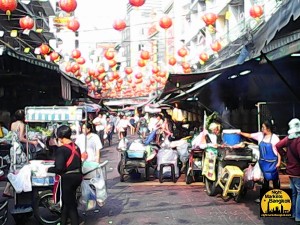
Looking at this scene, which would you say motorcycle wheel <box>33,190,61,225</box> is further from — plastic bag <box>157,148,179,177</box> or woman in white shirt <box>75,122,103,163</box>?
plastic bag <box>157,148,179,177</box>

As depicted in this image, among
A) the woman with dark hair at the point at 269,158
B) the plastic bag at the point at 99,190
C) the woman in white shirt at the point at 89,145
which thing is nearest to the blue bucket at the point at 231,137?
the woman with dark hair at the point at 269,158

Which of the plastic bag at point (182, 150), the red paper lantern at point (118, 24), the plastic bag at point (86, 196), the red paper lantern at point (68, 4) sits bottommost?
the plastic bag at point (86, 196)

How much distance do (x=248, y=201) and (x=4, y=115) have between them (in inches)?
528

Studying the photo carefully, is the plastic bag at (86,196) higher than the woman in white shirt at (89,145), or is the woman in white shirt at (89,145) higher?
the woman in white shirt at (89,145)

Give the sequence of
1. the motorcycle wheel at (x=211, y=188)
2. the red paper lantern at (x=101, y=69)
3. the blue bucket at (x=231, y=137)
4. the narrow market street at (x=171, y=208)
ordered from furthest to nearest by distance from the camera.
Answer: the red paper lantern at (x=101, y=69), the motorcycle wheel at (x=211, y=188), the blue bucket at (x=231, y=137), the narrow market street at (x=171, y=208)

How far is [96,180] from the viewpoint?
25.3 feet

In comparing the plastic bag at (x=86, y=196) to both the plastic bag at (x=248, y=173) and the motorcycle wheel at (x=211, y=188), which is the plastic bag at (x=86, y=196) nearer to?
the plastic bag at (x=248, y=173)

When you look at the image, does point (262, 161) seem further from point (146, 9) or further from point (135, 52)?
point (135, 52)

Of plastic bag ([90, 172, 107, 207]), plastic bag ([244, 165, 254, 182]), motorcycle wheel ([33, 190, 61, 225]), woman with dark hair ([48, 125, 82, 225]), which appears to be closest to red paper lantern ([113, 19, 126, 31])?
plastic bag ([244, 165, 254, 182])

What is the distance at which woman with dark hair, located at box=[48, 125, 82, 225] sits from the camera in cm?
672

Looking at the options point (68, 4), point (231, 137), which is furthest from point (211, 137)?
point (68, 4)

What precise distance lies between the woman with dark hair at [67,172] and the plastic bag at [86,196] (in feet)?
2.24

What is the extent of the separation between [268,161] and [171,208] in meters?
2.17

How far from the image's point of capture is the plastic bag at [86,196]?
7562 mm
